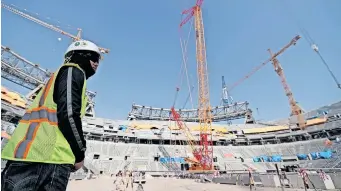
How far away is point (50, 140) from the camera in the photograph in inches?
80.0

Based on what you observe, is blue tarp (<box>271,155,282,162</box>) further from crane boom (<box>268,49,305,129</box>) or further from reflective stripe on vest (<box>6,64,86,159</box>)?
reflective stripe on vest (<box>6,64,86,159</box>)

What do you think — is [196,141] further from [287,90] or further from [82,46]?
[82,46]

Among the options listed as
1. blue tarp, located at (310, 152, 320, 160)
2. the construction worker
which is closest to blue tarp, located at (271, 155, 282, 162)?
blue tarp, located at (310, 152, 320, 160)

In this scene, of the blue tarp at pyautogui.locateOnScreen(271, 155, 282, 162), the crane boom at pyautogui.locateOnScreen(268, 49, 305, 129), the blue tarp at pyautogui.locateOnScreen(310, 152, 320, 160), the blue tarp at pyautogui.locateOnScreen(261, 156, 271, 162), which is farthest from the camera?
the crane boom at pyautogui.locateOnScreen(268, 49, 305, 129)

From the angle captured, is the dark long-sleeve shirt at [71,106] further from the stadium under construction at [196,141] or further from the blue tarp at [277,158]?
the blue tarp at [277,158]

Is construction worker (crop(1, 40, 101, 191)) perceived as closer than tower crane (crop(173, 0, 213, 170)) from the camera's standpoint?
Yes

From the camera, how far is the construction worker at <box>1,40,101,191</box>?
6.45 ft

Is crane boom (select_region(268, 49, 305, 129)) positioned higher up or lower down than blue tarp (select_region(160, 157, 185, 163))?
higher up

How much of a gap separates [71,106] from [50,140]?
378mm

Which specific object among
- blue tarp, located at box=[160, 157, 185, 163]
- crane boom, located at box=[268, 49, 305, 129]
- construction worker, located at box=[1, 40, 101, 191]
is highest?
crane boom, located at box=[268, 49, 305, 129]

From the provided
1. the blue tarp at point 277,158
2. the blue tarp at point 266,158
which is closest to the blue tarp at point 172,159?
the blue tarp at point 266,158

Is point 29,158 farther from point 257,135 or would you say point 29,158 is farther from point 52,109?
point 257,135

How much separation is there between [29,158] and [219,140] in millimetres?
55059

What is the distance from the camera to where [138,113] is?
69375 mm
